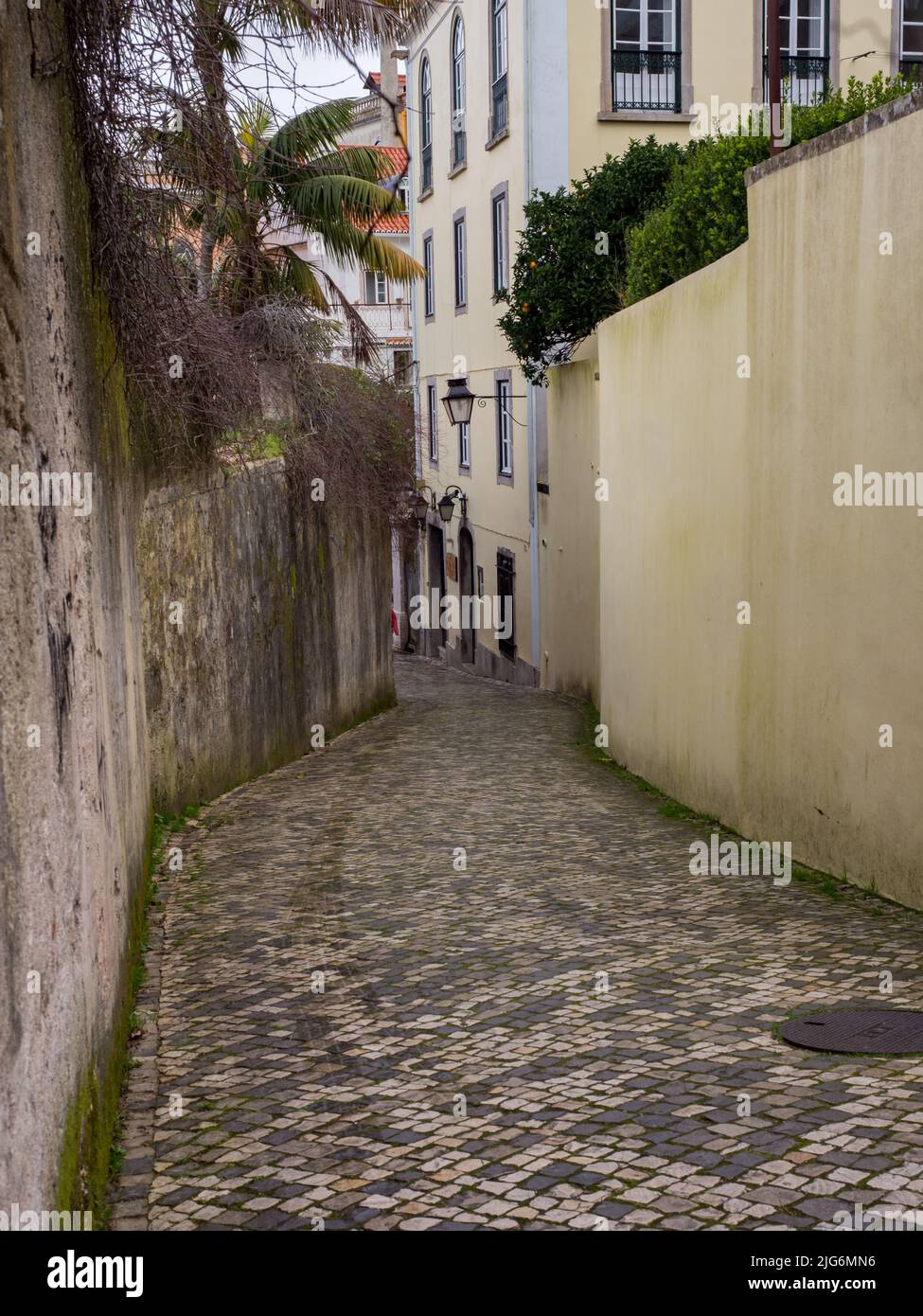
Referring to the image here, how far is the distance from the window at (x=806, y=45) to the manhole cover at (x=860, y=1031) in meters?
19.8

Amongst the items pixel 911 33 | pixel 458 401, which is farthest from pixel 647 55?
pixel 458 401

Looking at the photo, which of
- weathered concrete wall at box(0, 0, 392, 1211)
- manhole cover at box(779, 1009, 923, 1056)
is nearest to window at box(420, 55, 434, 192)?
weathered concrete wall at box(0, 0, 392, 1211)

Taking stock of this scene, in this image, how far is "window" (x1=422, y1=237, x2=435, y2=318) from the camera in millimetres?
30906

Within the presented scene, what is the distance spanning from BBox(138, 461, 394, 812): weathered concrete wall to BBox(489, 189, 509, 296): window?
7871 mm

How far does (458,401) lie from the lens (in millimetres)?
20359

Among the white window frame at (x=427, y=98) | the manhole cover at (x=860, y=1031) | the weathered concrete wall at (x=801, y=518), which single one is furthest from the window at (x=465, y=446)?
the manhole cover at (x=860, y=1031)

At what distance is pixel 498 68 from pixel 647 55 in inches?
105

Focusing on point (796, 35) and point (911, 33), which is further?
point (911, 33)

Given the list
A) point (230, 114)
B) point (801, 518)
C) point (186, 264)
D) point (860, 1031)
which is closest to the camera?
point (860, 1031)

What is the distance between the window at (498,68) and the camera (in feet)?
76.5

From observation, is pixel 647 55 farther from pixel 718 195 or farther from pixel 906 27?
pixel 718 195

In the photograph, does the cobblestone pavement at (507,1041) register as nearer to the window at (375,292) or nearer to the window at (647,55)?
the window at (647,55)

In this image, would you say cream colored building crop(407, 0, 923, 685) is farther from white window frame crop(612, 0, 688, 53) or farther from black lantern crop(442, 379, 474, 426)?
black lantern crop(442, 379, 474, 426)

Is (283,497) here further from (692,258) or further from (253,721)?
(692,258)
